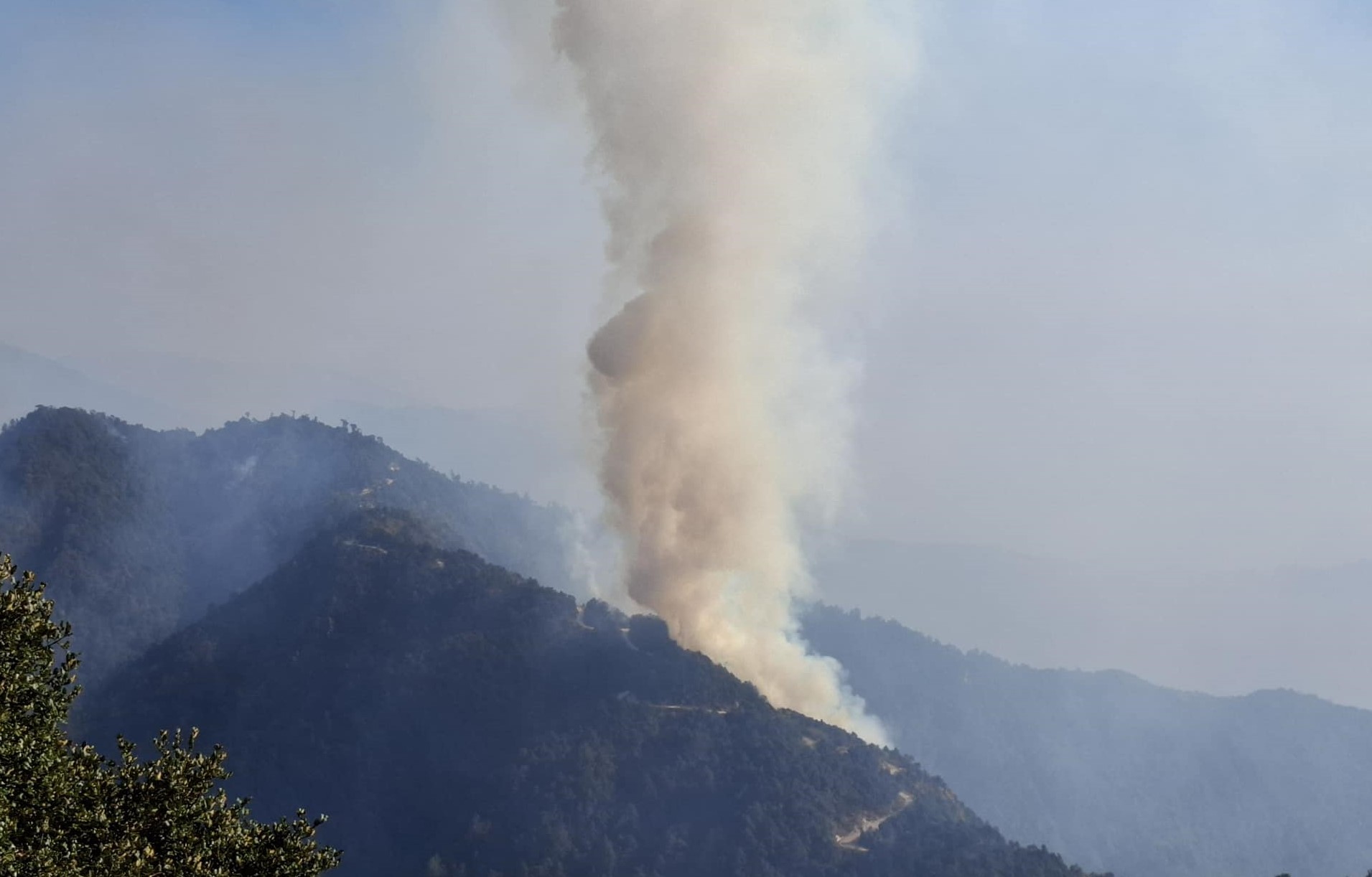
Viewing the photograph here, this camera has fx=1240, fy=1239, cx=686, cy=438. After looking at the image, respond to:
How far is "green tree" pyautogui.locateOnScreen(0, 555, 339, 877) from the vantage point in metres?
42.9

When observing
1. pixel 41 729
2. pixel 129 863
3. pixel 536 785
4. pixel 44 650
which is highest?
pixel 536 785

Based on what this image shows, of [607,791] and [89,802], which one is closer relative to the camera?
[89,802]

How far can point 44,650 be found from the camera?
46281 mm

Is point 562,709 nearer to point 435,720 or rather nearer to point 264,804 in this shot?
point 435,720

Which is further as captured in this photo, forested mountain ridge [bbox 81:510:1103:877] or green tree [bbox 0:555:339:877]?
forested mountain ridge [bbox 81:510:1103:877]

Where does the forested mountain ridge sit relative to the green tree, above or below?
above

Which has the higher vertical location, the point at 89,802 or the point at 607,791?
the point at 607,791

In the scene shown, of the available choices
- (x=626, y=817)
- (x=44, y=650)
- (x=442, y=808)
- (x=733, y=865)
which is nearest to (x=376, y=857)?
(x=442, y=808)

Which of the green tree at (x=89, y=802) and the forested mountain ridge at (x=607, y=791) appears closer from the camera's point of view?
the green tree at (x=89, y=802)

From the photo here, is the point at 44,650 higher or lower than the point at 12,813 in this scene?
higher

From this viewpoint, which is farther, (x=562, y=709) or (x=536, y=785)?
(x=562, y=709)

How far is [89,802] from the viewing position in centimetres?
4575

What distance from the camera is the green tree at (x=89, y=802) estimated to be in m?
42.9

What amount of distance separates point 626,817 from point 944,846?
46697 millimetres
